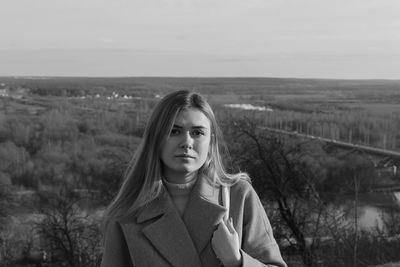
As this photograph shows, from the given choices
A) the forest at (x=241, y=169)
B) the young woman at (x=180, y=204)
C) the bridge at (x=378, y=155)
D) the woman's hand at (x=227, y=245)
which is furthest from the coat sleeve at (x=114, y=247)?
the bridge at (x=378, y=155)

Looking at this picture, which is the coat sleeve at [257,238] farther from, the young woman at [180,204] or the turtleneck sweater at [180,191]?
the turtleneck sweater at [180,191]

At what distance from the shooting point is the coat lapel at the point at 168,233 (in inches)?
74.5

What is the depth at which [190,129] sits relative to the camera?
6.48 feet

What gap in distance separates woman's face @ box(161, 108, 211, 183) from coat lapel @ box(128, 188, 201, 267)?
111 mm

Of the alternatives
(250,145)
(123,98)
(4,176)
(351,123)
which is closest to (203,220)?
(250,145)

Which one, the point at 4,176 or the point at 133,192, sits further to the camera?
the point at 4,176

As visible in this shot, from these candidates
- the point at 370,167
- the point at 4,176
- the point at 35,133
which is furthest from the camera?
the point at 35,133

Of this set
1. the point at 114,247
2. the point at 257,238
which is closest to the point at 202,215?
the point at 257,238

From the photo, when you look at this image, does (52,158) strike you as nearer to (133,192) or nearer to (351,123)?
(351,123)

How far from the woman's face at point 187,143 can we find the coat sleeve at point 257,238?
0.69ft

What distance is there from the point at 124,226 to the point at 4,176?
1098 inches

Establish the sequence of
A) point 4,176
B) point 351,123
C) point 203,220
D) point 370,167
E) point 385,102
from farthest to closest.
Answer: point 385,102, point 351,123, point 4,176, point 370,167, point 203,220

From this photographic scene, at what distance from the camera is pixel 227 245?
1.82 m

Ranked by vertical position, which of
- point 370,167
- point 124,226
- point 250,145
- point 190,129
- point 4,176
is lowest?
point 4,176
